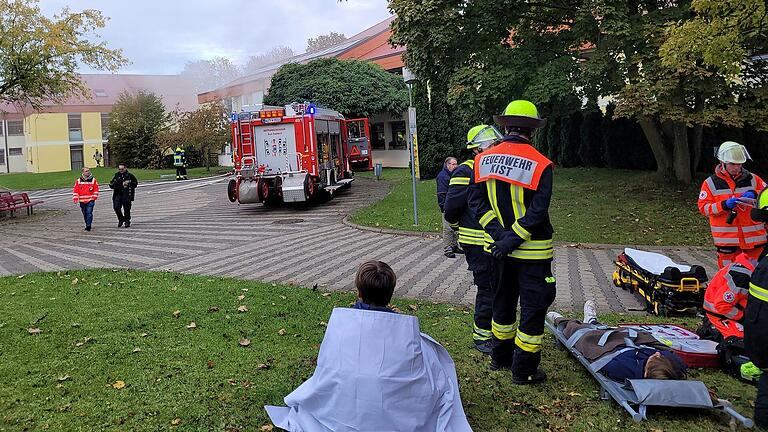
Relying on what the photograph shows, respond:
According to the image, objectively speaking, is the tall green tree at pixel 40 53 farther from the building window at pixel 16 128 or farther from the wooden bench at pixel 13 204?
the building window at pixel 16 128

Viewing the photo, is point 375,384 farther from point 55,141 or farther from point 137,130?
point 55,141

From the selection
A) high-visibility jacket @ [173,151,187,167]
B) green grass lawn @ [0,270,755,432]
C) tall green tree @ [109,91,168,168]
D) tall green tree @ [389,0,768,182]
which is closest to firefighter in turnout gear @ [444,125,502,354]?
green grass lawn @ [0,270,755,432]

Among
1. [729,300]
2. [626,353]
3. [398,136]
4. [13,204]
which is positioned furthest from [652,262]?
[398,136]

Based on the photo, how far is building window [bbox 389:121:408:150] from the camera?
3250 cm

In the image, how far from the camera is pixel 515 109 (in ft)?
14.0

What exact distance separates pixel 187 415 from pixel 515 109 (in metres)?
3.18

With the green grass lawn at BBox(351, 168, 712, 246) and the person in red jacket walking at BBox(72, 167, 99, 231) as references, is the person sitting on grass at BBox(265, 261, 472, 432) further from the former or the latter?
the person in red jacket walking at BBox(72, 167, 99, 231)

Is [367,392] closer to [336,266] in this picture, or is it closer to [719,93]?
[336,266]

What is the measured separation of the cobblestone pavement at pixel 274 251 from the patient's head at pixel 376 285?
142 inches

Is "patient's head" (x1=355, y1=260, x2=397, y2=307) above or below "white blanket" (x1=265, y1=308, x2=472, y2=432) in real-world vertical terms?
above

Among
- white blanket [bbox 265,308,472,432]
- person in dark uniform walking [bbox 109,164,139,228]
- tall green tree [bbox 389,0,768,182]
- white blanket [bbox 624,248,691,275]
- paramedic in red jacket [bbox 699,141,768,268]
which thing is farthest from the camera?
person in dark uniform walking [bbox 109,164,139,228]

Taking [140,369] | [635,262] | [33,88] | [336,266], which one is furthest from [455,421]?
[33,88]

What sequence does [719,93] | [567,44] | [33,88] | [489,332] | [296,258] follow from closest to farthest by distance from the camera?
[489,332], [296,258], [719,93], [567,44], [33,88]

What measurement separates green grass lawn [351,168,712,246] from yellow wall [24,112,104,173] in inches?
1909
